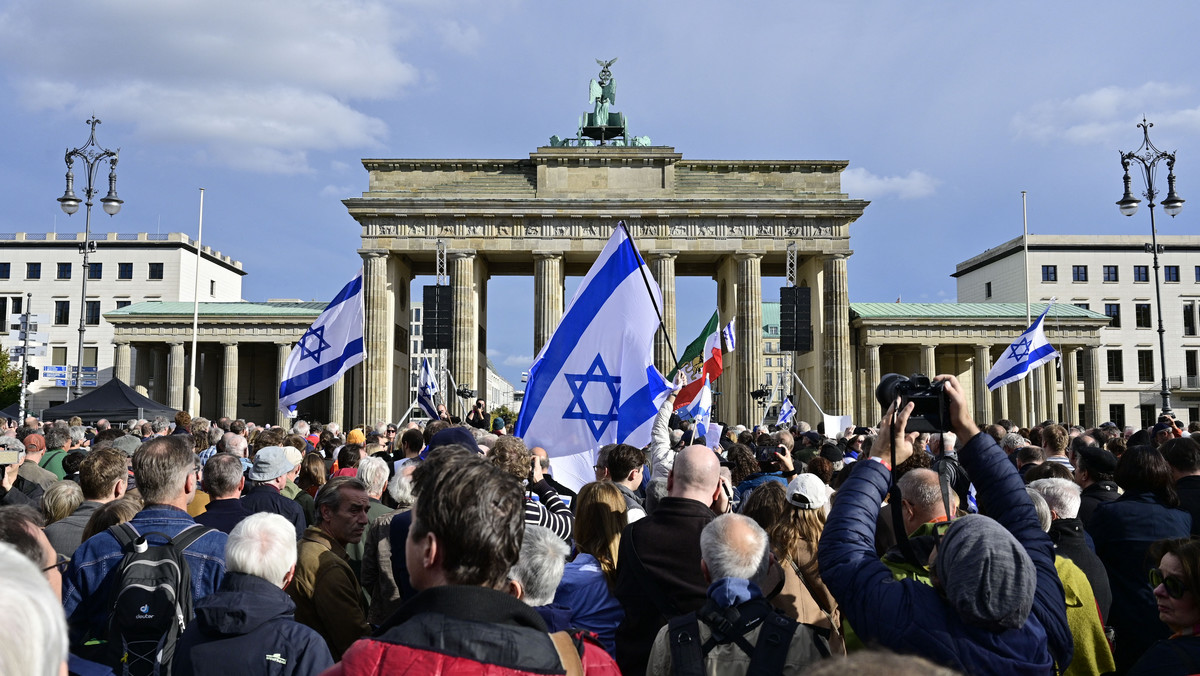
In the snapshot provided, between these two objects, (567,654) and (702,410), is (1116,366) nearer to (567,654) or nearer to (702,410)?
(702,410)

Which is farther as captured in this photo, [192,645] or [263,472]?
[263,472]

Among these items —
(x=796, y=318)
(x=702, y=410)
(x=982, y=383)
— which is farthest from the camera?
(x=982, y=383)

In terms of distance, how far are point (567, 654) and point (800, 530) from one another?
8.93ft

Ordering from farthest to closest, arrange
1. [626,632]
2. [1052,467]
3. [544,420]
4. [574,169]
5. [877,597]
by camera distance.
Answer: [574,169] → [544,420] → [1052,467] → [626,632] → [877,597]

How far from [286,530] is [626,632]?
164 cm

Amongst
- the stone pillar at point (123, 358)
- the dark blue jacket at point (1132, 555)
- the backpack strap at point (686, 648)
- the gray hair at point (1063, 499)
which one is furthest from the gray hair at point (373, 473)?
the stone pillar at point (123, 358)

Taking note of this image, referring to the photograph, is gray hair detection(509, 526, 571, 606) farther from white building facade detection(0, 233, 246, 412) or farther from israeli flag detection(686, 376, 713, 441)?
white building facade detection(0, 233, 246, 412)

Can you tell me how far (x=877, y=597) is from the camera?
315cm

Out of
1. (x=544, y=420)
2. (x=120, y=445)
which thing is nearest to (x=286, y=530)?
(x=544, y=420)

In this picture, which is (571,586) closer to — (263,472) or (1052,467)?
(263,472)

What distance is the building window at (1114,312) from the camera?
78.6m

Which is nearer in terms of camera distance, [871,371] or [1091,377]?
[871,371]

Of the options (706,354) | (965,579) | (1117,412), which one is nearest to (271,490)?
(965,579)

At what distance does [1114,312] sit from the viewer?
78.9 meters
